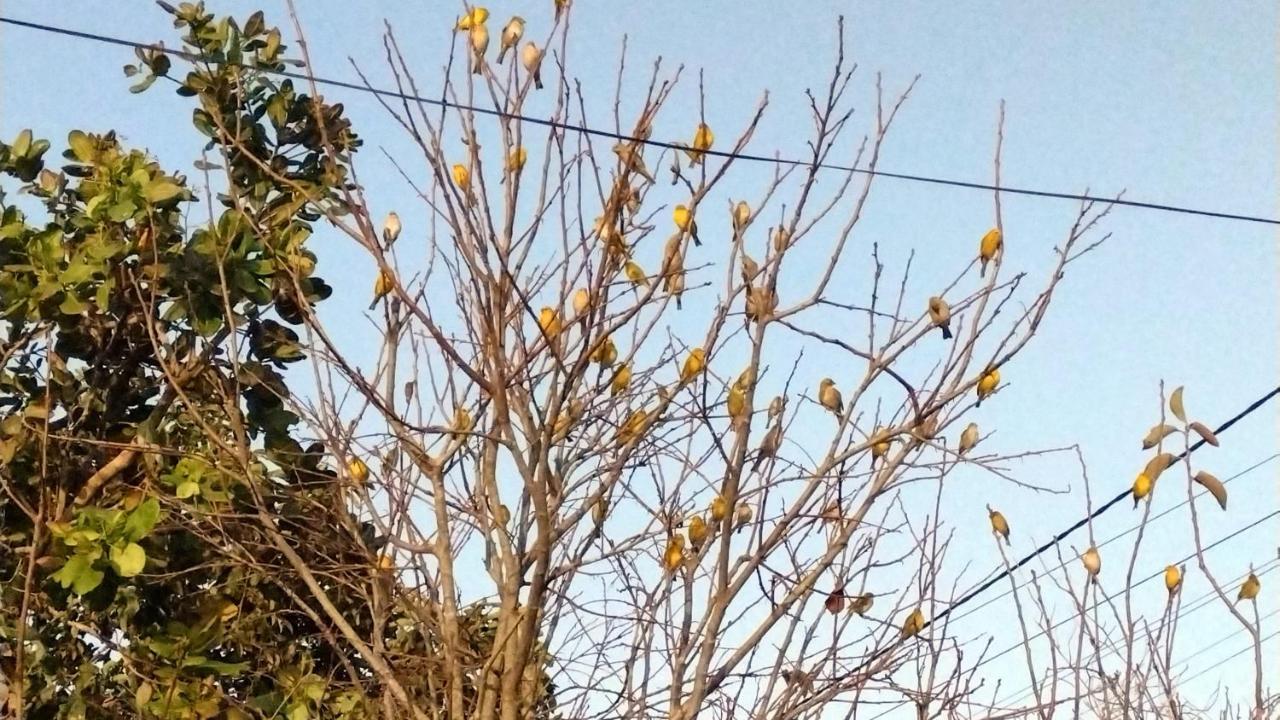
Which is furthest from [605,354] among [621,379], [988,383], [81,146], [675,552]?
[81,146]

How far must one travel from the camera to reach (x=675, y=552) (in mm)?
2545

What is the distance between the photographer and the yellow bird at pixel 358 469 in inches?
107

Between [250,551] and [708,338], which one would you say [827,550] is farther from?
[250,551]

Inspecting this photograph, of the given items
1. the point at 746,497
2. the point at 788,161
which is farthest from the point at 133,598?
the point at 788,161

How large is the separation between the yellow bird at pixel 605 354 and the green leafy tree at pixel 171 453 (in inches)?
20.4

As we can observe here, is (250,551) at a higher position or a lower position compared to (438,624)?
higher

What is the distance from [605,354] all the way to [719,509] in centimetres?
35

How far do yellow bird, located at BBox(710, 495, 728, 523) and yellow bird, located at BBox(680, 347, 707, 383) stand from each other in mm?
253

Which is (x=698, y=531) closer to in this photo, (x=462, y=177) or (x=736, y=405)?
(x=736, y=405)

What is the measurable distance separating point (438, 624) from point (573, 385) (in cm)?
48

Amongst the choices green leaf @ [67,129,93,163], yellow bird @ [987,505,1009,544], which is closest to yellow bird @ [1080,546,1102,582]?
yellow bird @ [987,505,1009,544]

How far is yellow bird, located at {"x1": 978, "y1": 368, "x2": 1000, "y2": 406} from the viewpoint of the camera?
8.40 ft

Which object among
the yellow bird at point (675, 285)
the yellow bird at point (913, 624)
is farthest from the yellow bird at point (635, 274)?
the yellow bird at point (913, 624)

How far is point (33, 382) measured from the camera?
3021 millimetres
